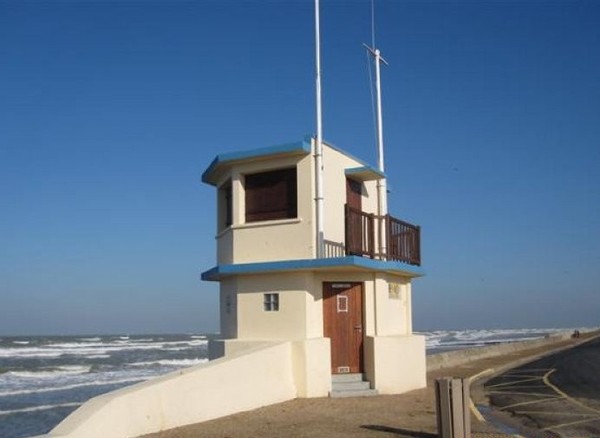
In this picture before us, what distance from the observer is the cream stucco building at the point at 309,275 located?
43.2ft

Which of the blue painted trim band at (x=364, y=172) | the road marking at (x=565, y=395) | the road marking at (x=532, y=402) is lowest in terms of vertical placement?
the road marking at (x=532, y=402)

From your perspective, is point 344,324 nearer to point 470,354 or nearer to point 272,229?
point 272,229

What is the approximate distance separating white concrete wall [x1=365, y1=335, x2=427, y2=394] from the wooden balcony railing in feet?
5.56

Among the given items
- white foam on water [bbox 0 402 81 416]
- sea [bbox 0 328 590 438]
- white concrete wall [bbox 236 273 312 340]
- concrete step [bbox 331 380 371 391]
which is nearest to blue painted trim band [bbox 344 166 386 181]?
white concrete wall [bbox 236 273 312 340]

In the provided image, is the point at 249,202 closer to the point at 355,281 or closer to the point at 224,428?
the point at 355,281

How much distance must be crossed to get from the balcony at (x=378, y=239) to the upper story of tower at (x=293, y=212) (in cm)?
2

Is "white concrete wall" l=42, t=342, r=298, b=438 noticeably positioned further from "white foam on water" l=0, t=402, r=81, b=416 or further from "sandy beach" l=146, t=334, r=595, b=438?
"white foam on water" l=0, t=402, r=81, b=416

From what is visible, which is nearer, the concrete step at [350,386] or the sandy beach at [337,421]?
the sandy beach at [337,421]

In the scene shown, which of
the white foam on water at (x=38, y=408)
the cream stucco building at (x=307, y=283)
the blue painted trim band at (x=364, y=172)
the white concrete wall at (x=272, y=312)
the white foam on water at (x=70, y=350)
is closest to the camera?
the cream stucco building at (x=307, y=283)

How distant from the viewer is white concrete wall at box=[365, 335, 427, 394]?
13641 mm

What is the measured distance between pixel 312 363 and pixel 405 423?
2.68m

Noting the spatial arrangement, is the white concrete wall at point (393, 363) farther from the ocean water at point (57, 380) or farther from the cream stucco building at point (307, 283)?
the ocean water at point (57, 380)

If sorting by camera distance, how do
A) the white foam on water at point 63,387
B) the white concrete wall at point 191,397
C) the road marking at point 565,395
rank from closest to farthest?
the white concrete wall at point 191,397
the road marking at point 565,395
the white foam on water at point 63,387

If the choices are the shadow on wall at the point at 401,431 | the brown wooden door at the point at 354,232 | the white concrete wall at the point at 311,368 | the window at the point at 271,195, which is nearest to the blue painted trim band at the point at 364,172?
the brown wooden door at the point at 354,232
